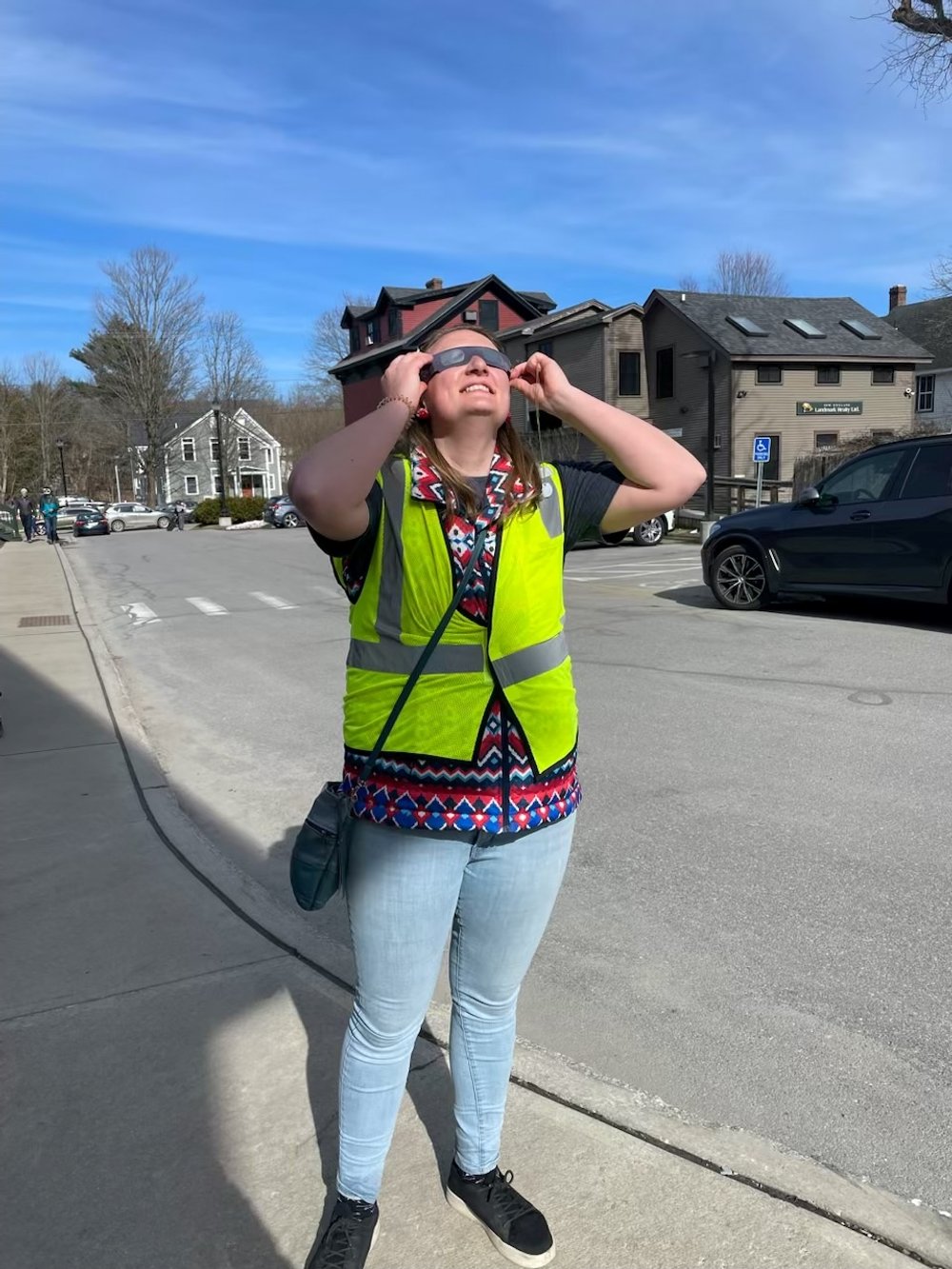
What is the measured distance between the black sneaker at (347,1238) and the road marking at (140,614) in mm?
11355

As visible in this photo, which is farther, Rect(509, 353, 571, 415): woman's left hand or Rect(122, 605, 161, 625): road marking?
Rect(122, 605, 161, 625): road marking

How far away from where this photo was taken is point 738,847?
4172 millimetres

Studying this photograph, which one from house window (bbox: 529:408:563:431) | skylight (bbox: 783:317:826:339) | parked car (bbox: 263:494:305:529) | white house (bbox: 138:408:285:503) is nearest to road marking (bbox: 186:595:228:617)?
house window (bbox: 529:408:563:431)

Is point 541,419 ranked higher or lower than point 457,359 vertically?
higher

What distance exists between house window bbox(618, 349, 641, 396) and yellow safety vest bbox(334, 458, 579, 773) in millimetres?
35356

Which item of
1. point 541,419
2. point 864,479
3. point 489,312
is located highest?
point 489,312

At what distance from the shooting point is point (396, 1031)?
1.96m

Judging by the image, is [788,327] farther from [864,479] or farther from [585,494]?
[585,494]

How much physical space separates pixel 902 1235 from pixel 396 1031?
1141mm

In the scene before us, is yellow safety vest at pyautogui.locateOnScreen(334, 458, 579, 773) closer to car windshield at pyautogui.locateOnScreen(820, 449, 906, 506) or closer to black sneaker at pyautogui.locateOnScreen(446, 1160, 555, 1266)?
black sneaker at pyautogui.locateOnScreen(446, 1160, 555, 1266)

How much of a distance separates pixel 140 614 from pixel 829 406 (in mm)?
27404

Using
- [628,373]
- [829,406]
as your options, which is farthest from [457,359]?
[628,373]

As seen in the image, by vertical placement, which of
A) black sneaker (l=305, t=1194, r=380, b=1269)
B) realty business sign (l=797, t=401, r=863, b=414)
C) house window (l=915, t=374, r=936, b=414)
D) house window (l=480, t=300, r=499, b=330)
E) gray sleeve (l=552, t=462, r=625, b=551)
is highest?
house window (l=480, t=300, r=499, b=330)

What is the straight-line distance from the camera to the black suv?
902 centimetres
